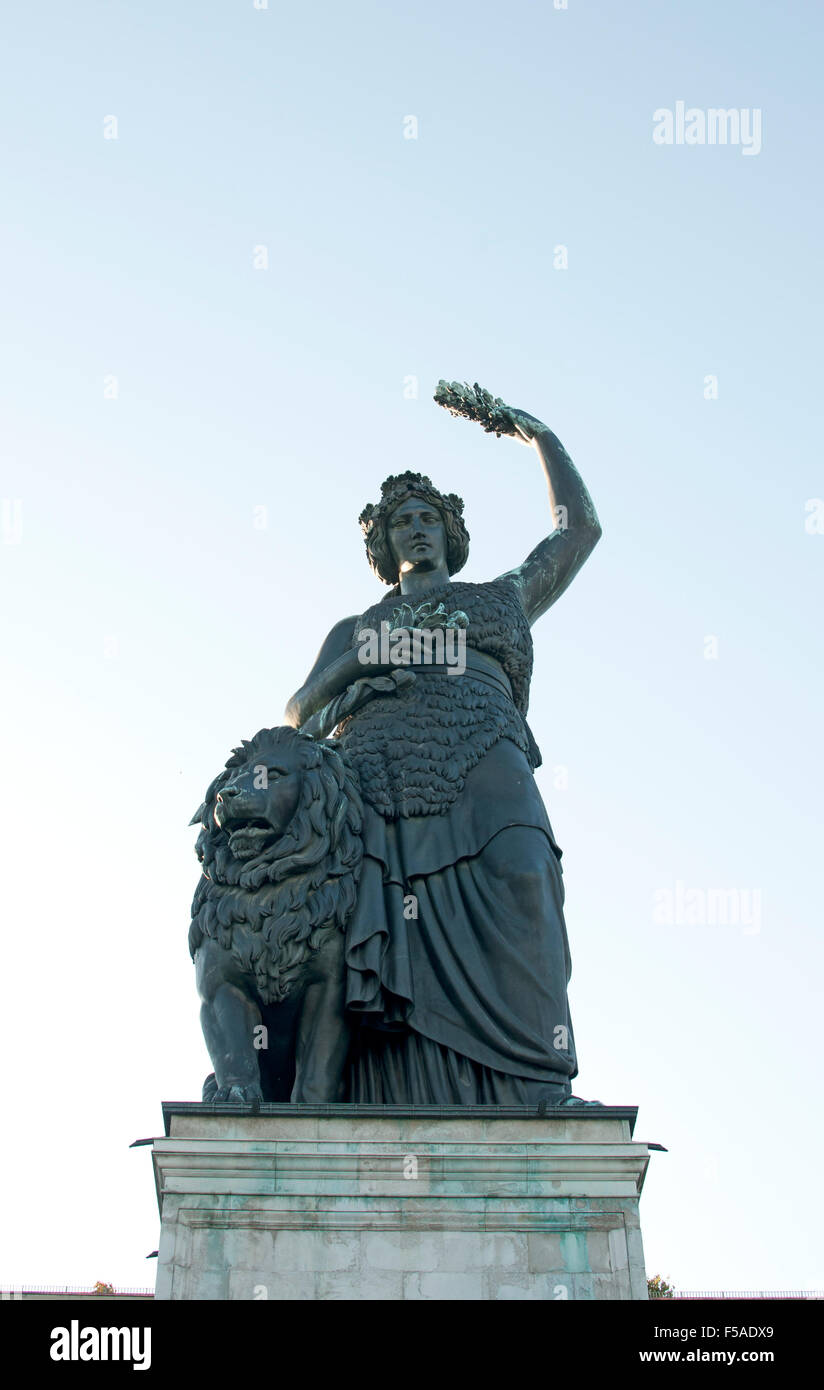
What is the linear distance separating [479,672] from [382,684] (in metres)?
0.74

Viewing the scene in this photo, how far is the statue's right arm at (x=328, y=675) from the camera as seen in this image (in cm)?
1391

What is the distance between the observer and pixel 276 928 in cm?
1180

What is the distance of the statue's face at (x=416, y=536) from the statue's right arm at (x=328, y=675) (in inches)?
26.3

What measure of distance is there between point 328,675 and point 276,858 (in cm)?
Answer: 230

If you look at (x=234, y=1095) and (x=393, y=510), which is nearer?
(x=234, y=1095)

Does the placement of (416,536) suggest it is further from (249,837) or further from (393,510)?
(249,837)

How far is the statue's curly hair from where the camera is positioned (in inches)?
596

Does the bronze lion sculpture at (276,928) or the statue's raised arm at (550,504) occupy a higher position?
the statue's raised arm at (550,504)

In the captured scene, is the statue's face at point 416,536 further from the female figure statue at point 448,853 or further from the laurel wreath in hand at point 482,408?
the laurel wreath in hand at point 482,408

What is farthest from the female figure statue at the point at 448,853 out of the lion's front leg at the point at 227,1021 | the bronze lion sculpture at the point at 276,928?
the lion's front leg at the point at 227,1021

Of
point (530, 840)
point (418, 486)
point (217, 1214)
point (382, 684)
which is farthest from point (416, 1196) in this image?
point (418, 486)

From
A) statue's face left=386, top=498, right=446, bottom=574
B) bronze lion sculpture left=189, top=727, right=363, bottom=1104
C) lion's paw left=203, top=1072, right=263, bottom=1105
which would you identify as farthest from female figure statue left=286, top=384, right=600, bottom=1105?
lion's paw left=203, top=1072, right=263, bottom=1105

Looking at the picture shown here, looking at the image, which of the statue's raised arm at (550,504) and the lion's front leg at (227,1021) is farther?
the statue's raised arm at (550,504)

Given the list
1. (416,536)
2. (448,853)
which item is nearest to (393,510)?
(416,536)
